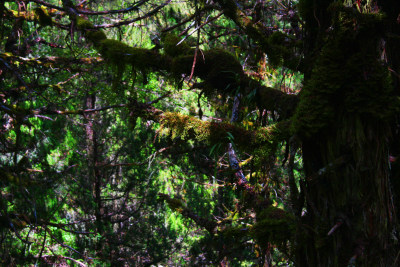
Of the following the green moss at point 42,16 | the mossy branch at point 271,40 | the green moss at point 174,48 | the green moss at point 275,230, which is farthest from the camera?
the green moss at point 42,16

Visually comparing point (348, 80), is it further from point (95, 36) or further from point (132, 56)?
point (95, 36)

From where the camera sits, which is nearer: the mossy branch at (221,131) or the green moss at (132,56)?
the mossy branch at (221,131)

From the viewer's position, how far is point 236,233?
337 cm

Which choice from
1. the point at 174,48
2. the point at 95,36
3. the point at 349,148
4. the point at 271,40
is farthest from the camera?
the point at 95,36

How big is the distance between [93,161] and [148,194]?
6.24 ft

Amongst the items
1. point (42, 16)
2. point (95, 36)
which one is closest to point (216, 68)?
point (95, 36)

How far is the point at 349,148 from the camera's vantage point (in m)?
1.90

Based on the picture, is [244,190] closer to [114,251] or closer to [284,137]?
[284,137]

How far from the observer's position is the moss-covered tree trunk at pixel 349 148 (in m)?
1.80

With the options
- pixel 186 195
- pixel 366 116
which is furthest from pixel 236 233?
pixel 186 195

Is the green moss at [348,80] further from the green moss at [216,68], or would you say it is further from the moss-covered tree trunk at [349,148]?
the green moss at [216,68]

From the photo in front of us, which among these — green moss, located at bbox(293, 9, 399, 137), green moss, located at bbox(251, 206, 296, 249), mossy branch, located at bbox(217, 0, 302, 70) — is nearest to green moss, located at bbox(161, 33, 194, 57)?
mossy branch, located at bbox(217, 0, 302, 70)

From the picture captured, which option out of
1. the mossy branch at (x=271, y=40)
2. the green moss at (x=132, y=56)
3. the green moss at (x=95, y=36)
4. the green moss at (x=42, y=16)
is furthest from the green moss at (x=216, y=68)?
the green moss at (x=42, y=16)

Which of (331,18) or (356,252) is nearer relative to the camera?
(356,252)
